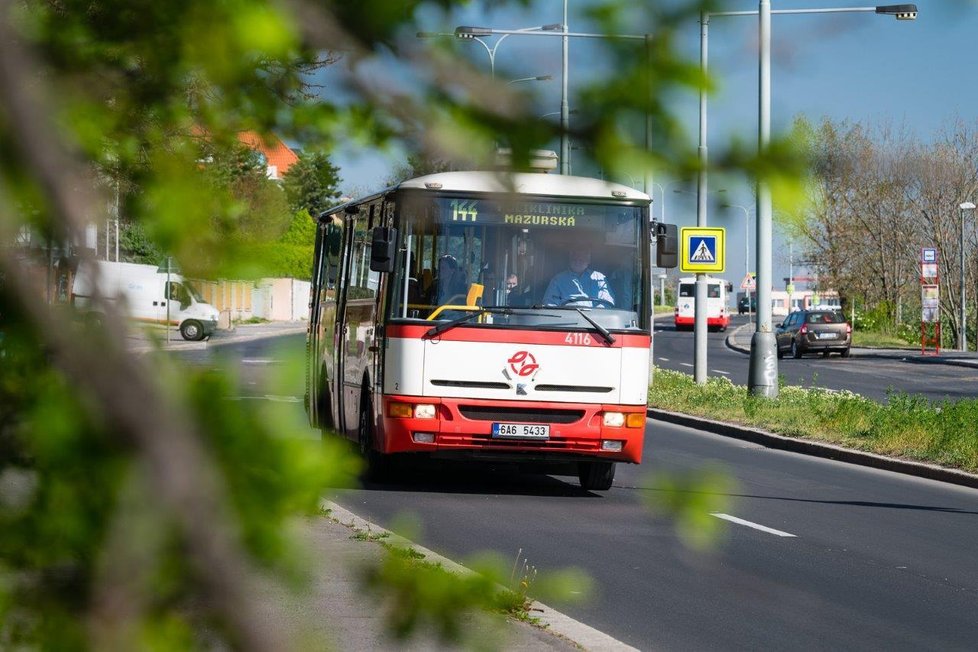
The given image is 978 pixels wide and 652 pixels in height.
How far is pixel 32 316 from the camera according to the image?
4.95 ft

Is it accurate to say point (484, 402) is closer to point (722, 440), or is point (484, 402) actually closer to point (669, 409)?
point (722, 440)

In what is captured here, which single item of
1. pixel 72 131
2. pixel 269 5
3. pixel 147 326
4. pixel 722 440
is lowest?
pixel 722 440

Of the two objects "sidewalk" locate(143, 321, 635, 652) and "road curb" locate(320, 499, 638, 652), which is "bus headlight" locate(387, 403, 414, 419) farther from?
"sidewalk" locate(143, 321, 635, 652)

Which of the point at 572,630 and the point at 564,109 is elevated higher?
the point at 564,109

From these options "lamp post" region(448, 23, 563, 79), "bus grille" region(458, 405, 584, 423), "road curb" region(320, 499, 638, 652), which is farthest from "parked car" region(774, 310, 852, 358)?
"lamp post" region(448, 23, 563, 79)

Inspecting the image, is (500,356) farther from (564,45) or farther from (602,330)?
(564,45)

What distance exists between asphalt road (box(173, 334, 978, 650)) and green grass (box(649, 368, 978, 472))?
0.80 m

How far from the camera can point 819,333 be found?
5188cm

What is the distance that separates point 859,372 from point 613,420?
2876cm

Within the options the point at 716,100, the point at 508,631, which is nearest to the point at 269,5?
the point at 716,100

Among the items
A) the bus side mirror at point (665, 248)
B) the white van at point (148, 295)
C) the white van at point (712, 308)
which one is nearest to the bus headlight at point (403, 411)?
the bus side mirror at point (665, 248)

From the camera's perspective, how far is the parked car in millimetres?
51531

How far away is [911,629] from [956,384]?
92.6 ft

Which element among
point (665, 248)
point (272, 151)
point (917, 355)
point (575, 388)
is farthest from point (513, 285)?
point (917, 355)
